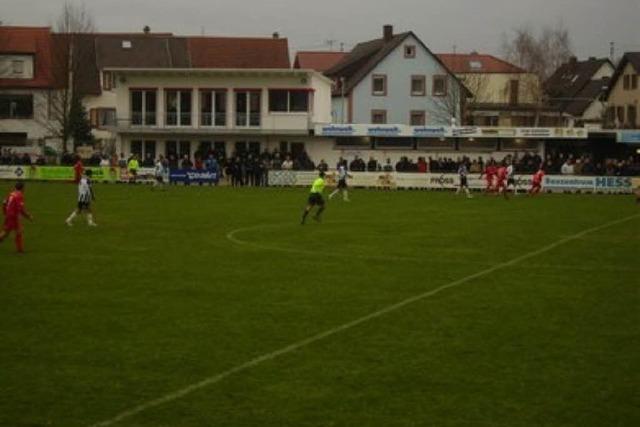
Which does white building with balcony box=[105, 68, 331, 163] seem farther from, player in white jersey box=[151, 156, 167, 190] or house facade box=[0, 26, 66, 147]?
house facade box=[0, 26, 66, 147]

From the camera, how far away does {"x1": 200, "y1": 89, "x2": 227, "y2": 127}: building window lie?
64.8 meters

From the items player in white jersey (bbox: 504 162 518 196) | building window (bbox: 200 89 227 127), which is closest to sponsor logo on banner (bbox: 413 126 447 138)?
player in white jersey (bbox: 504 162 518 196)

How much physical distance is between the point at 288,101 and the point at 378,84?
13.0 metres

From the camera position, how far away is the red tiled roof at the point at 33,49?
78.4 metres

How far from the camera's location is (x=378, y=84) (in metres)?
75.7

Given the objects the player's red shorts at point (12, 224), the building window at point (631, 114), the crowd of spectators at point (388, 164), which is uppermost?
the building window at point (631, 114)

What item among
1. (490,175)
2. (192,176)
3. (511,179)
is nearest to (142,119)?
(192,176)

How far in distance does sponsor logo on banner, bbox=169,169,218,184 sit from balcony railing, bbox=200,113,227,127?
9.31 m

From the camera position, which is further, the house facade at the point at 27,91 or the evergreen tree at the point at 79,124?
the house facade at the point at 27,91

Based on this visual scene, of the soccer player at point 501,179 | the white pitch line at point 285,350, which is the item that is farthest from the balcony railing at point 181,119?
the white pitch line at point 285,350

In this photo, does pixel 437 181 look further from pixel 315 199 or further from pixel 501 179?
pixel 315 199

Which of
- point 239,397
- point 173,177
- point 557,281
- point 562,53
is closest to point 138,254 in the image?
point 557,281

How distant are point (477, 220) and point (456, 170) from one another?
22.9m

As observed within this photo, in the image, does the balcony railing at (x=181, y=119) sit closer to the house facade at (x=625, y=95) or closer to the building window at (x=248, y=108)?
the building window at (x=248, y=108)
